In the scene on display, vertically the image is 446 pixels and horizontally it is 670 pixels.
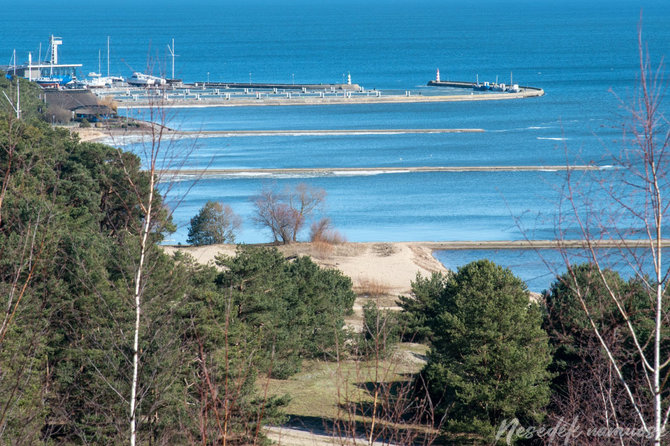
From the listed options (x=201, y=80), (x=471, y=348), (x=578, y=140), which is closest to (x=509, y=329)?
(x=471, y=348)

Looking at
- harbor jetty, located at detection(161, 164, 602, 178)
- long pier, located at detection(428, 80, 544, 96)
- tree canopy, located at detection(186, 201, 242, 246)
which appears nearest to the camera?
tree canopy, located at detection(186, 201, 242, 246)

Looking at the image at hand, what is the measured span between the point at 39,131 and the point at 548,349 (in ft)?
74.3

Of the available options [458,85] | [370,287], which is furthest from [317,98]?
[370,287]

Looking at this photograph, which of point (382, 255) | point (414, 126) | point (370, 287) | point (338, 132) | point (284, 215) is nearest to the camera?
point (370, 287)

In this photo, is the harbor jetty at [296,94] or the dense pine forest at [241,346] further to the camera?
the harbor jetty at [296,94]

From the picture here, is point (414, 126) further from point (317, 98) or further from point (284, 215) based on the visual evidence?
point (284, 215)

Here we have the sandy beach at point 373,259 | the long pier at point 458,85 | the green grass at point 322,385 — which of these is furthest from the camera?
the long pier at point 458,85

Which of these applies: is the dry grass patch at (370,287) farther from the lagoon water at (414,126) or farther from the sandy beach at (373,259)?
the lagoon water at (414,126)

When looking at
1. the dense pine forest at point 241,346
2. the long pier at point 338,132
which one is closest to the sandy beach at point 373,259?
the dense pine forest at point 241,346

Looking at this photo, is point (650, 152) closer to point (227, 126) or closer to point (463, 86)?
point (227, 126)

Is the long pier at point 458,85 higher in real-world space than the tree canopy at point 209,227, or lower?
higher

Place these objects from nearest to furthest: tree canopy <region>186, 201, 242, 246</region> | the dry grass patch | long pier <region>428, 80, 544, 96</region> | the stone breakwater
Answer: the dry grass patch, tree canopy <region>186, 201, 242, 246</region>, the stone breakwater, long pier <region>428, 80, 544, 96</region>

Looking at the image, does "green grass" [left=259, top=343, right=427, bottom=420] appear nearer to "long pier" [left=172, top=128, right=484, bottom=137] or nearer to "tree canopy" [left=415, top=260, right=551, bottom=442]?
"tree canopy" [left=415, top=260, right=551, bottom=442]

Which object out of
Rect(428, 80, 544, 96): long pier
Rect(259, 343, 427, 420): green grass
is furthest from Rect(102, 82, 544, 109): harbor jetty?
Rect(259, 343, 427, 420): green grass
